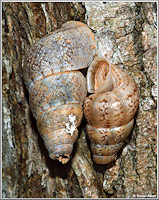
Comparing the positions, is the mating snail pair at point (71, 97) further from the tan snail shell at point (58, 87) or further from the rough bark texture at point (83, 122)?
the rough bark texture at point (83, 122)

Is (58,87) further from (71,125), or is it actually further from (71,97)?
(71,125)

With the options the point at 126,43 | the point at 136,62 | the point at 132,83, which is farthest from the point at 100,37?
the point at 132,83

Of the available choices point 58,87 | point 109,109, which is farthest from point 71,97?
point 109,109

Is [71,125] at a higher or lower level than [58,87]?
lower

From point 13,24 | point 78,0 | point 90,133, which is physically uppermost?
point 78,0

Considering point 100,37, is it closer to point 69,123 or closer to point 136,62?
point 136,62
